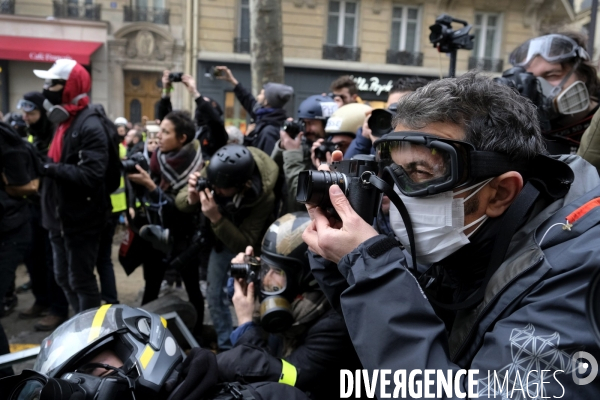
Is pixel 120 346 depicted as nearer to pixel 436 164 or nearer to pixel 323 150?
pixel 436 164

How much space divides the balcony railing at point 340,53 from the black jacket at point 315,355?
51.0 feet

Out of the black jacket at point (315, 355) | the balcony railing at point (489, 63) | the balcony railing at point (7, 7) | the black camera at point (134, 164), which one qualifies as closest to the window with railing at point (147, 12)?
the balcony railing at point (7, 7)

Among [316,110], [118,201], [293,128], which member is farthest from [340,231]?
[118,201]

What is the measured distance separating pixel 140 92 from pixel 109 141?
43.1 ft

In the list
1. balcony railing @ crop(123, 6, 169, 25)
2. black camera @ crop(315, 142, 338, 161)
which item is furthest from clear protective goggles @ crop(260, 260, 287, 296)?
balcony railing @ crop(123, 6, 169, 25)

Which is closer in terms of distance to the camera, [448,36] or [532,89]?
[532,89]

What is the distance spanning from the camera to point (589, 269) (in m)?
1.09

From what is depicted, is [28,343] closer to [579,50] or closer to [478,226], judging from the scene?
[478,226]

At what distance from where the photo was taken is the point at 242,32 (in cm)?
1633

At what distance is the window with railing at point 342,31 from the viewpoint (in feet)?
55.4

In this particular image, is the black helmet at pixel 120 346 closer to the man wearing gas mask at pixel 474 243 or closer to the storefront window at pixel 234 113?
the man wearing gas mask at pixel 474 243

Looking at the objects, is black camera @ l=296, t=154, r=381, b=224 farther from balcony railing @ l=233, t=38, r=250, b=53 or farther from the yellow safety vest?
balcony railing @ l=233, t=38, r=250, b=53

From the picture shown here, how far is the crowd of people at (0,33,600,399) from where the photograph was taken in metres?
1.22

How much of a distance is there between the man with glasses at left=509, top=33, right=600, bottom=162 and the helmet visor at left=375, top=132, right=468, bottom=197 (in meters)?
1.55
